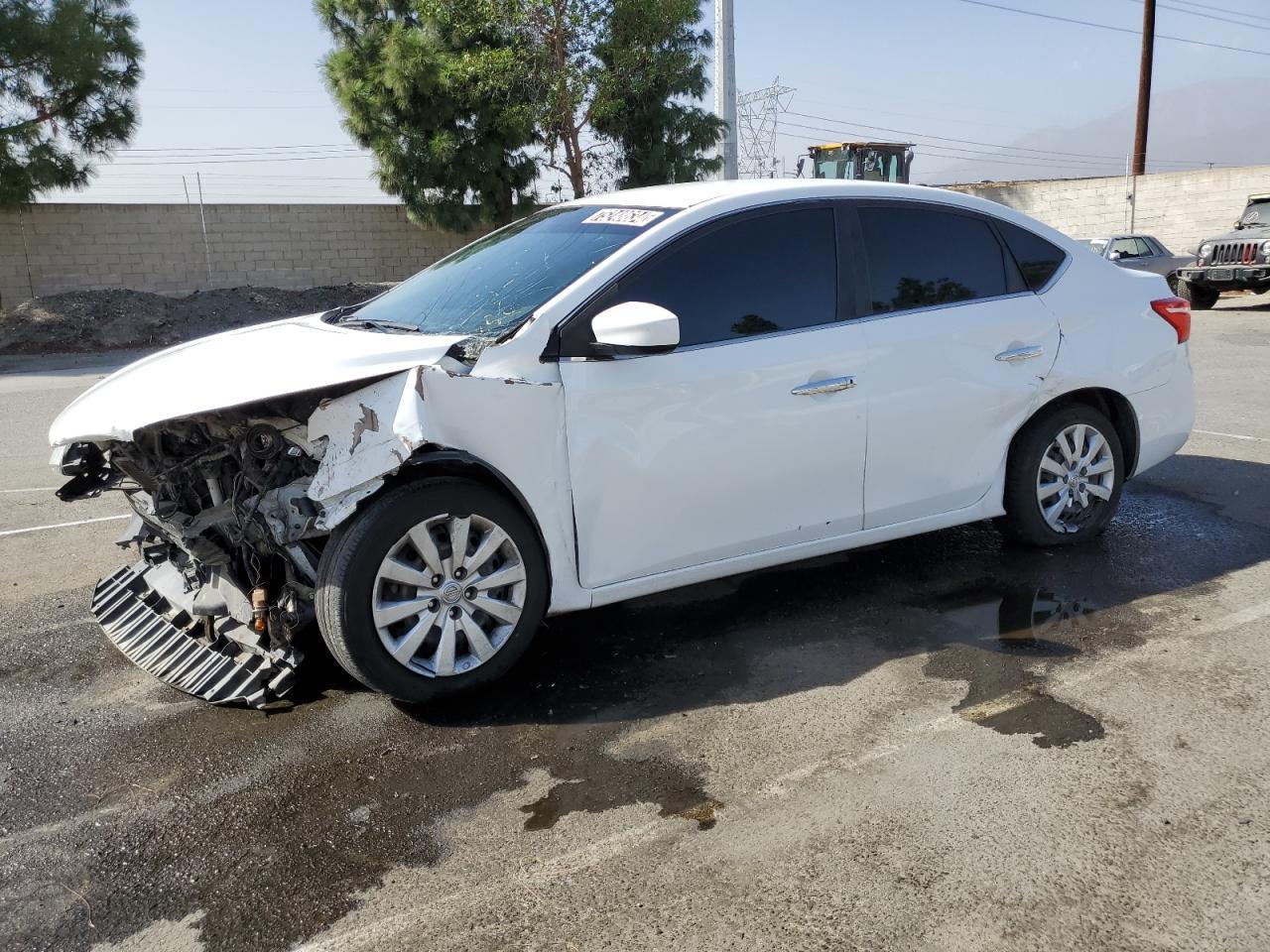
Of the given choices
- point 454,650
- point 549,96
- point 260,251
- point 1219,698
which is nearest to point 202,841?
point 454,650

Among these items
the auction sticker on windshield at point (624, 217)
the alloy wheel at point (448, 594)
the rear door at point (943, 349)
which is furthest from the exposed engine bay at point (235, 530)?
the rear door at point (943, 349)

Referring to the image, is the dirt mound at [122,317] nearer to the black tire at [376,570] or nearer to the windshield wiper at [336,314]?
the windshield wiper at [336,314]

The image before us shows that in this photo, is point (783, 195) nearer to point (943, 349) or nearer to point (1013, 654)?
point (943, 349)

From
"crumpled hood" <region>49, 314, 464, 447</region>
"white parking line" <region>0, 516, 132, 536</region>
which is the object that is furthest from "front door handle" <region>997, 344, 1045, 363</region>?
"white parking line" <region>0, 516, 132, 536</region>

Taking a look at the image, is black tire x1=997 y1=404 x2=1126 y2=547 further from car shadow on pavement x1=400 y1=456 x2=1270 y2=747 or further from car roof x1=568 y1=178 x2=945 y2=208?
car roof x1=568 y1=178 x2=945 y2=208

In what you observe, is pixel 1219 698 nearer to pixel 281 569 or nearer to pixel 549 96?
pixel 281 569

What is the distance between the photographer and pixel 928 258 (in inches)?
185

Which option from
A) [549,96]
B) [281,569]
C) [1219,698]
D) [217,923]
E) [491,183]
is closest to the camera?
[217,923]

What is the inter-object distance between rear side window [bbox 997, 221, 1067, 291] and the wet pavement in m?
1.43

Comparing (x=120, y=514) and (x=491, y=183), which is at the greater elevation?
(x=491, y=183)

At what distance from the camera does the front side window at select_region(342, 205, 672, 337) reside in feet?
13.3

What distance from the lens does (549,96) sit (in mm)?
25125

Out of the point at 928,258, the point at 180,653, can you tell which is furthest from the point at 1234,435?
the point at 180,653

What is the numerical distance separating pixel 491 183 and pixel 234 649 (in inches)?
966
